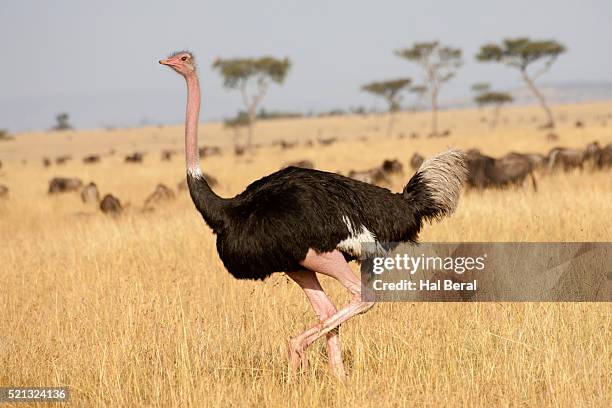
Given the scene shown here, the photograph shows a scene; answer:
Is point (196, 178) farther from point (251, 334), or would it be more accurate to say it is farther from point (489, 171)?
point (489, 171)

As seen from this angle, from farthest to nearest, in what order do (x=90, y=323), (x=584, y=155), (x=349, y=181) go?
(x=584, y=155), (x=90, y=323), (x=349, y=181)

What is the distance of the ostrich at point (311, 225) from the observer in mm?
5309

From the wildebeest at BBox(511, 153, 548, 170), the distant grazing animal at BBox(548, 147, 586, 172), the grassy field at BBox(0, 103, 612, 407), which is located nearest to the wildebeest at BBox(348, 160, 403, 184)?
the wildebeest at BBox(511, 153, 548, 170)

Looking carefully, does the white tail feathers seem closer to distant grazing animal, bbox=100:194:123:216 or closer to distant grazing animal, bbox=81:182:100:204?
distant grazing animal, bbox=100:194:123:216

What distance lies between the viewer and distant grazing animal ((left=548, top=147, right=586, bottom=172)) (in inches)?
818

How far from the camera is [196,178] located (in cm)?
575

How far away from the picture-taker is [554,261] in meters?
8.56

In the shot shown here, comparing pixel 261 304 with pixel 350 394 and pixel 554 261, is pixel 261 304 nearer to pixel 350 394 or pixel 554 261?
pixel 350 394

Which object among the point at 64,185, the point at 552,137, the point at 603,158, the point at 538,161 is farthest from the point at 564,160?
the point at 552,137

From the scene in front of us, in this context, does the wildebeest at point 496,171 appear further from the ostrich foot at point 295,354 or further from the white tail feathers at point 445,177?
the ostrich foot at point 295,354

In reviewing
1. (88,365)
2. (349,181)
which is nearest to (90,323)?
(88,365)

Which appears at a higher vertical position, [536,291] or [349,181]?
[349,181]

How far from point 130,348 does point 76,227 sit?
9.34 m

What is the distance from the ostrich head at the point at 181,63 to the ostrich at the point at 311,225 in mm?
334
